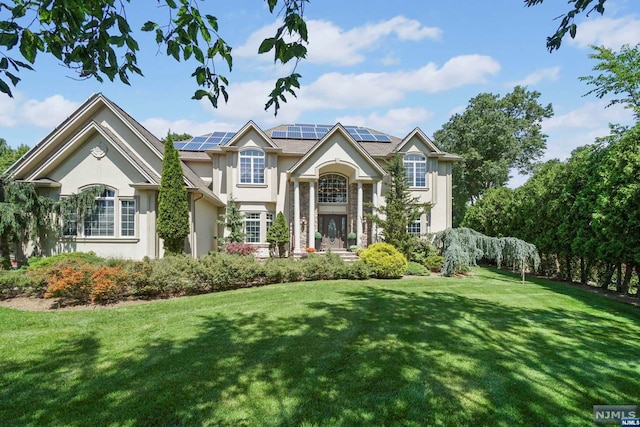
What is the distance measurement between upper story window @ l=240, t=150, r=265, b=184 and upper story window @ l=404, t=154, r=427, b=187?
927cm

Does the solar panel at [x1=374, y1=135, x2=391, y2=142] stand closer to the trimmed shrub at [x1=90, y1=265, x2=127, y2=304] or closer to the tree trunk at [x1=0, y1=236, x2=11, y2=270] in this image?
the trimmed shrub at [x1=90, y1=265, x2=127, y2=304]

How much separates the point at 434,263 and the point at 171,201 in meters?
12.5

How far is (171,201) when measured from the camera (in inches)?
551

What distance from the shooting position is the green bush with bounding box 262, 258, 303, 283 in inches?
471

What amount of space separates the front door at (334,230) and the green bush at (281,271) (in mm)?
9117

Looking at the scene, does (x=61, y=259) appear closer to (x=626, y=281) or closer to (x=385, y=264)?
(x=385, y=264)

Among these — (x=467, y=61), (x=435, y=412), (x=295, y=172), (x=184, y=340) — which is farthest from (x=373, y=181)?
(x=435, y=412)

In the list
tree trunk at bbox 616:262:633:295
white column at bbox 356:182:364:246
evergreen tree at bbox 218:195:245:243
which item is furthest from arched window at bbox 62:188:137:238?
tree trunk at bbox 616:262:633:295

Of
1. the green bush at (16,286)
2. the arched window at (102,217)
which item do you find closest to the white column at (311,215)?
the arched window at (102,217)

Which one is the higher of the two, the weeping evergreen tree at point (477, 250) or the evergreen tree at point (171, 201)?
the evergreen tree at point (171, 201)

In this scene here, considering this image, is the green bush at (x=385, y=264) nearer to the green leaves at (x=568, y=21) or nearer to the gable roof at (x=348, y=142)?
the gable roof at (x=348, y=142)

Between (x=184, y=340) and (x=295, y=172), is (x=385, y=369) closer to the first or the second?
(x=184, y=340)

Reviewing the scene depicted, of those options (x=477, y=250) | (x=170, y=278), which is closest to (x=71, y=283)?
(x=170, y=278)

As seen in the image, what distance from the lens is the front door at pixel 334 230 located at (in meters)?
21.8
